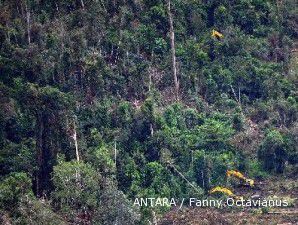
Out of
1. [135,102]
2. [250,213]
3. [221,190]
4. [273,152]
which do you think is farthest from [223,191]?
[135,102]

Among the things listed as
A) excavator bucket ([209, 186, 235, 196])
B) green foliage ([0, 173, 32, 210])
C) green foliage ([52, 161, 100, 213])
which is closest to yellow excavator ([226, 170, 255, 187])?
excavator bucket ([209, 186, 235, 196])

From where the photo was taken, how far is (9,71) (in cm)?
2084

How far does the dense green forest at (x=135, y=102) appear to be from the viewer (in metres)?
18.1

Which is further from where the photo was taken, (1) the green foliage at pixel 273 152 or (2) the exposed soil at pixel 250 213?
(1) the green foliage at pixel 273 152

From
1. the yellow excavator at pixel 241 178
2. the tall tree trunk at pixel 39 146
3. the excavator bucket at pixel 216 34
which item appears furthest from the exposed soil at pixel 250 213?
the excavator bucket at pixel 216 34

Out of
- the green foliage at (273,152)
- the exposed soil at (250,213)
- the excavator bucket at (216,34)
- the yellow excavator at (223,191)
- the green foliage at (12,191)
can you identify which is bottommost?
the exposed soil at (250,213)

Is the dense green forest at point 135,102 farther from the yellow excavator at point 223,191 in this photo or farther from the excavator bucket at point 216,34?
the yellow excavator at point 223,191

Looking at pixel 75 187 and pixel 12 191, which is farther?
pixel 75 187

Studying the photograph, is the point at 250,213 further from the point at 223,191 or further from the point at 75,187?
the point at 75,187

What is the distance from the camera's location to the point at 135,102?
22.4 meters

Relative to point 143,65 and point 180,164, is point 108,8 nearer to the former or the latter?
point 143,65

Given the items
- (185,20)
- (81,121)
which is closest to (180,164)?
(81,121)

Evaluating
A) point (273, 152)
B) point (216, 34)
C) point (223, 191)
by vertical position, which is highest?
point (216, 34)

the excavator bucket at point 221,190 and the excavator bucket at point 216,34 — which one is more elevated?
the excavator bucket at point 216,34
